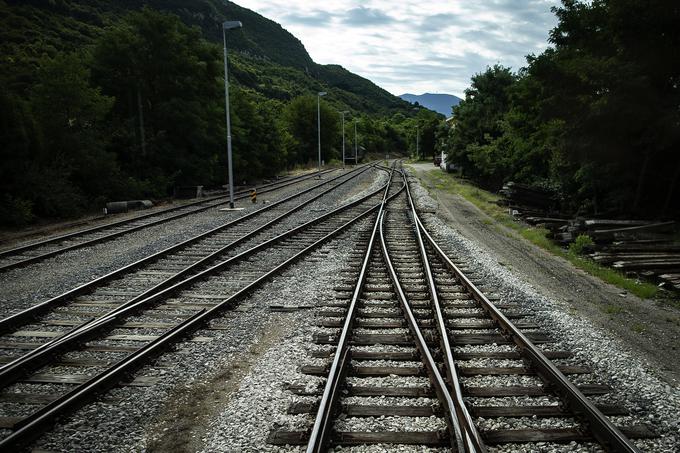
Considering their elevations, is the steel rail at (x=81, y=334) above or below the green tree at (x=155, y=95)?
below

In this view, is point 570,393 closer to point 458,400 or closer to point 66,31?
point 458,400

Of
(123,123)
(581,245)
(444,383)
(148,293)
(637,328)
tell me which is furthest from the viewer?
(123,123)

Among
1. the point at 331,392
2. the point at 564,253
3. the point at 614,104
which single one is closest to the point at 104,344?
the point at 331,392

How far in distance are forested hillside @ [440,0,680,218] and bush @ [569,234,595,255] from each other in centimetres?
366

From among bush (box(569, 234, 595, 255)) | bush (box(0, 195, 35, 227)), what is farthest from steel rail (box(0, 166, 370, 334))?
bush (box(569, 234, 595, 255))

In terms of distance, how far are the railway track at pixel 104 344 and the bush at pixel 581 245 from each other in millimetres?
8622

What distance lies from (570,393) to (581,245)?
32.2 feet

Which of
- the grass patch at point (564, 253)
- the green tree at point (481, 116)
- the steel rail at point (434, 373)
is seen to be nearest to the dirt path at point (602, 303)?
the grass patch at point (564, 253)

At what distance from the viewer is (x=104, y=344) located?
20.6ft

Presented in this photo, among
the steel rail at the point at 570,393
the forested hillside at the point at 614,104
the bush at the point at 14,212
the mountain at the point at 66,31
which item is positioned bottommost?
the steel rail at the point at 570,393

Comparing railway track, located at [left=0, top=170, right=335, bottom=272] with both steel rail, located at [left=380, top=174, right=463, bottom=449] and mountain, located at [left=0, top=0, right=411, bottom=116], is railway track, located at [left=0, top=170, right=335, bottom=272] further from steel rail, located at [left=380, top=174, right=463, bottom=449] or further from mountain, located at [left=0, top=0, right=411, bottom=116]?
steel rail, located at [left=380, top=174, right=463, bottom=449]

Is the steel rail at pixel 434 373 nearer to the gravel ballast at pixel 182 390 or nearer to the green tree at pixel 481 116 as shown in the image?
the gravel ballast at pixel 182 390

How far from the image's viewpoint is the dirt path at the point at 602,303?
6359 mm

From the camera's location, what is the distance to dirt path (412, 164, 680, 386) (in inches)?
250
